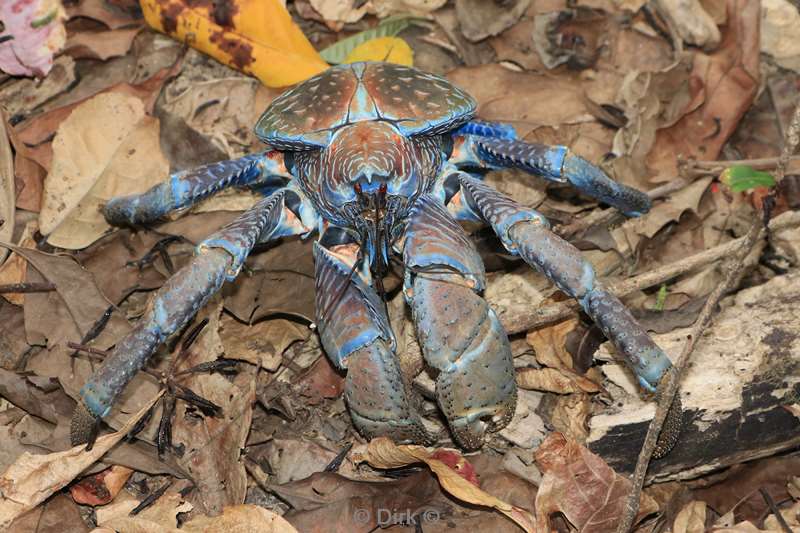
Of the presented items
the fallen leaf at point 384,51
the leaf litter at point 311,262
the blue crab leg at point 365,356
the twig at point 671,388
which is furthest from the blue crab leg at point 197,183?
the twig at point 671,388

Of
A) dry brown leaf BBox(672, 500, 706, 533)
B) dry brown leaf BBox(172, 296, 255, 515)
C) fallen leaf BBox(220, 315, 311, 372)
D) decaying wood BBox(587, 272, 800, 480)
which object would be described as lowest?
dry brown leaf BBox(672, 500, 706, 533)

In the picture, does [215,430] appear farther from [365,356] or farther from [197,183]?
[197,183]

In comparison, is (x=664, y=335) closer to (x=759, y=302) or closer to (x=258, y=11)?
(x=759, y=302)

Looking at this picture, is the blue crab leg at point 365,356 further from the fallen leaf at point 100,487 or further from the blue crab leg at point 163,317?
the fallen leaf at point 100,487

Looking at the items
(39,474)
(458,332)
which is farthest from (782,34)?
(39,474)

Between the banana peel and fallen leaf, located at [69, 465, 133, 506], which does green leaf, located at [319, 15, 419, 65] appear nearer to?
the banana peel

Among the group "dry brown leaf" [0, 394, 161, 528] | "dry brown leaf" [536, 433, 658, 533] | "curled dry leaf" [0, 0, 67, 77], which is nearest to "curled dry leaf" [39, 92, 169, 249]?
"curled dry leaf" [0, 0, 67, 77]

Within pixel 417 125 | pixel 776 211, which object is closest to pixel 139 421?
pixel 417 125
